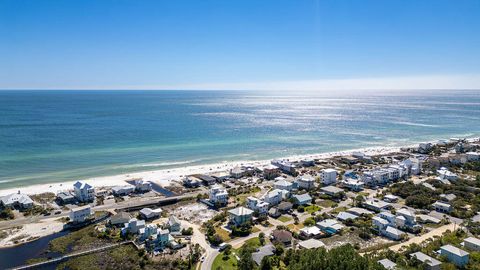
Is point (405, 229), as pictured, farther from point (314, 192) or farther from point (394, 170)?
point (394, 170)

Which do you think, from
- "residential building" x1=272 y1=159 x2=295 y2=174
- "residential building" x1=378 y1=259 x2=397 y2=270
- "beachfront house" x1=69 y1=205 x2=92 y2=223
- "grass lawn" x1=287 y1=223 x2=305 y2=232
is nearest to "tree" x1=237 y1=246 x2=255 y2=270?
"grass lawn" x1=287 y1=223 x2=305 y2=232

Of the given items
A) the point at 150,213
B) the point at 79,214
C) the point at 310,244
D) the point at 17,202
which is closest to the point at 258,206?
the point at 310,244

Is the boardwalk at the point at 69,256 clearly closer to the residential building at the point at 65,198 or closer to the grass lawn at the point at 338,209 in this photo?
the residential building at the point at 65,198

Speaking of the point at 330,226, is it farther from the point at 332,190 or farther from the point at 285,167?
the point at 285,167

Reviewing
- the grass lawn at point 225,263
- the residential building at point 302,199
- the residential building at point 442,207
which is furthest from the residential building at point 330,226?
the residential building at point 442,207

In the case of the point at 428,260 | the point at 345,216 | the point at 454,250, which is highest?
the point at 454,250
